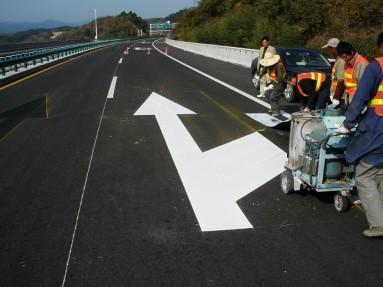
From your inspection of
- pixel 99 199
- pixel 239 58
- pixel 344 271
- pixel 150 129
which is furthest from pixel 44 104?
pixel 239 58

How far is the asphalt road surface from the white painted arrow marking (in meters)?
0.02

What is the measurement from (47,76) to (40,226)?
1528cm

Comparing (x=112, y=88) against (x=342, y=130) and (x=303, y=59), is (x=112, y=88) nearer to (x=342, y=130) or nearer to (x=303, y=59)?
(x=303, y=59)

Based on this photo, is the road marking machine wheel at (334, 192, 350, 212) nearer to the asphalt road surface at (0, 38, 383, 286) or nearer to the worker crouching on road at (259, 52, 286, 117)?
the asphalt road surface at (0, 38, 383, 286)

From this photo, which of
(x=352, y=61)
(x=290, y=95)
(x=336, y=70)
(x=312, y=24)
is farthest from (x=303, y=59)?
(x=312, y=24)

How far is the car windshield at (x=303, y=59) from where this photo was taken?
12.1 metres

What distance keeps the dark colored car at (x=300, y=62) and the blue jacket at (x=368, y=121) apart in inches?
290

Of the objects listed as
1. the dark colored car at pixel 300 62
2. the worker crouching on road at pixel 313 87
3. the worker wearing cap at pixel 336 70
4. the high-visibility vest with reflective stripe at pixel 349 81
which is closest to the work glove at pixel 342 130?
the high-visibility vest with reflective stripe at pixel 349 81

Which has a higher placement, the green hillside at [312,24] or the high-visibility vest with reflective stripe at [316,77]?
the green hillside at [312,24]

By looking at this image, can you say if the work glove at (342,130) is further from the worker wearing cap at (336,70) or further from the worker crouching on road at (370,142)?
the worker wearing cap at (336,70)

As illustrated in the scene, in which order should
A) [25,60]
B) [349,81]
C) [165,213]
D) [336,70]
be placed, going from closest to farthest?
[165,213] < [349,81] < [336,70] < [25,60]

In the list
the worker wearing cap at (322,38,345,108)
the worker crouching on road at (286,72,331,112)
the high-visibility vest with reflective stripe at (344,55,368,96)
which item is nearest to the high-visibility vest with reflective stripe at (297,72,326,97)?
the worker crouching on road at (286,72,331,112)

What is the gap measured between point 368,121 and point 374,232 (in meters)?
1.11

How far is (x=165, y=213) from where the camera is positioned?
177 inches
